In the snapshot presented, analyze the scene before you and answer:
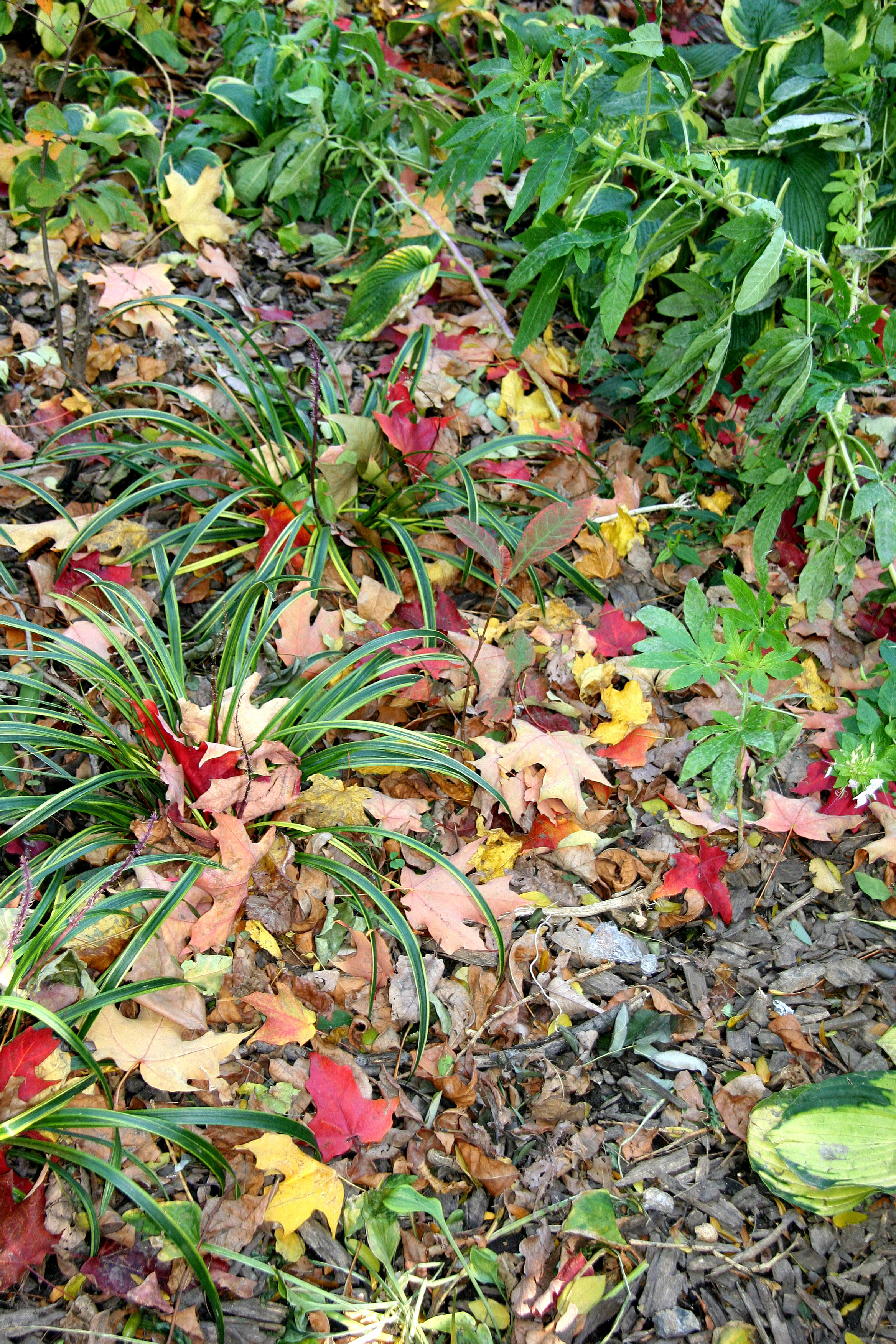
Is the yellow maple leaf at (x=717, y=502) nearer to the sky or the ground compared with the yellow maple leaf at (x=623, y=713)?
nearer to the sky

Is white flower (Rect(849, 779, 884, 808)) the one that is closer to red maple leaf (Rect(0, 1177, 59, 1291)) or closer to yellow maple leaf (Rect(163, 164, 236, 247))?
red maple leaf (Rect(0, 1177, 59, 1291))

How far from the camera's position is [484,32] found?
300cm

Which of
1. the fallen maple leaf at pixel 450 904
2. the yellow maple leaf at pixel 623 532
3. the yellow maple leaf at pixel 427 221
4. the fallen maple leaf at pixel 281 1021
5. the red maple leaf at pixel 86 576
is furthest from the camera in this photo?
the yellow maple leaf at pixel 427 221

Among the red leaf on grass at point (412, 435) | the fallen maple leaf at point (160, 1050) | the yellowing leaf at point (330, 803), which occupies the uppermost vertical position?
the red leaf on grass at point (412, 435)

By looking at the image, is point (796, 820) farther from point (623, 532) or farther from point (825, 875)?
point (623, 532)

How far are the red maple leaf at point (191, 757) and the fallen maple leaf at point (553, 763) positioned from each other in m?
0.48

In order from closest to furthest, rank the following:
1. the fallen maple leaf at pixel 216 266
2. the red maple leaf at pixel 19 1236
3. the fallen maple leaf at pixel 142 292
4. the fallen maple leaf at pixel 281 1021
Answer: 1. the red maple leaf at pixel 19 1236
2. the fallen maple leaf at pixel 281 1021
3. the fallen maple leaf at pixel 142 292
4. the fallen maple leaf at pixel 216 266

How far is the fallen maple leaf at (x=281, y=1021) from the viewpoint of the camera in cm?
143

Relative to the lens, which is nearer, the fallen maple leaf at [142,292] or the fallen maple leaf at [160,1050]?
the fallen maple leaf at [160,1050]

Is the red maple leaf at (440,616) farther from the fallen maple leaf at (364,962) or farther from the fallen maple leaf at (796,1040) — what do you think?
the fallen maple leaf at (796,1040)

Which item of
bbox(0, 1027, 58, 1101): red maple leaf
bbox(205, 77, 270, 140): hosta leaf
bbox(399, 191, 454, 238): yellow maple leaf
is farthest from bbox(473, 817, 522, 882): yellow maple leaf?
bbox(205, 77, 270, 140): hosta leaf

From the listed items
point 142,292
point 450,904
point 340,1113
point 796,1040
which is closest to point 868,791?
point 796,1040

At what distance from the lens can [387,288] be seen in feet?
7.86

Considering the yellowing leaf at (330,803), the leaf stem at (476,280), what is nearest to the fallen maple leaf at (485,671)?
the yellowing leaf at (330,803)
